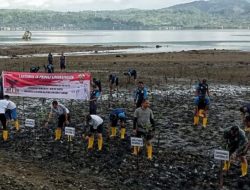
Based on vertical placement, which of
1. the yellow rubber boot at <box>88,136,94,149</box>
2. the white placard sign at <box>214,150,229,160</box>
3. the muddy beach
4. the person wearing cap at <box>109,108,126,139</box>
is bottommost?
the muddy beach

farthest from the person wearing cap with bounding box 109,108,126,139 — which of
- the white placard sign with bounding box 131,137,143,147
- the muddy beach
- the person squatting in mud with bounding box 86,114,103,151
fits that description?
the white placard sign with bounding box 131,137,143,147

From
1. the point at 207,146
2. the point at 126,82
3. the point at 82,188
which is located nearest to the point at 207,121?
the point at 207,146

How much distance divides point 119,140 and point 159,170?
12.8 feet

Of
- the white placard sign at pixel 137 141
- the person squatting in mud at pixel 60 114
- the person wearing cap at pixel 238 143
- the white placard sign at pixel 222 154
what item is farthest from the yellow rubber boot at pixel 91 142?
the white placard sign at pixel 222 154

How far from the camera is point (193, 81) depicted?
40875 mm

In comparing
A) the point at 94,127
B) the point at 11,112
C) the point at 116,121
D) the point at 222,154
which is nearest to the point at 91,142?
the point at 94,127

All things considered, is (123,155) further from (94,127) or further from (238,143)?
(238,143)

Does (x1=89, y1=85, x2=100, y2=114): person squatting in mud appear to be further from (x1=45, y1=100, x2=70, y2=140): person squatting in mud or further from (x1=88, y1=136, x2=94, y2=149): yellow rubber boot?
(x1=88, y1=136, x2=94, y2=149): yellow rubber boot

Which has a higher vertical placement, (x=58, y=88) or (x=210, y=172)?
(x=58, y=88)

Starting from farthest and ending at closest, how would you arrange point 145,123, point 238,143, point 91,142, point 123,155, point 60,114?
point 60,114 < point 91,142 < point 123,155 < point 145,123 < point 238,143

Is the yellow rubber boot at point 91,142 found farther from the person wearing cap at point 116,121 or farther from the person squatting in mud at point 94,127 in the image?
A: the person wearing cap at point 116,121

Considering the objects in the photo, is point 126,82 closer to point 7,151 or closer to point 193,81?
point 193,81

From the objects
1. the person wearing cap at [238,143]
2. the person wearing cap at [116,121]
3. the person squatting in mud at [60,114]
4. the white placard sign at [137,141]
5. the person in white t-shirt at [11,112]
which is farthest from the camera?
the person in white t-shirt at [11,112]

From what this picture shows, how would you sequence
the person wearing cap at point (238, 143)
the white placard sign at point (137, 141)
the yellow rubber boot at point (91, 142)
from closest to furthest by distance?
the person wearing cap at point (238, 143), the white placard sign at point (137, 141), the yellow rubber boot at point (91, 142)
